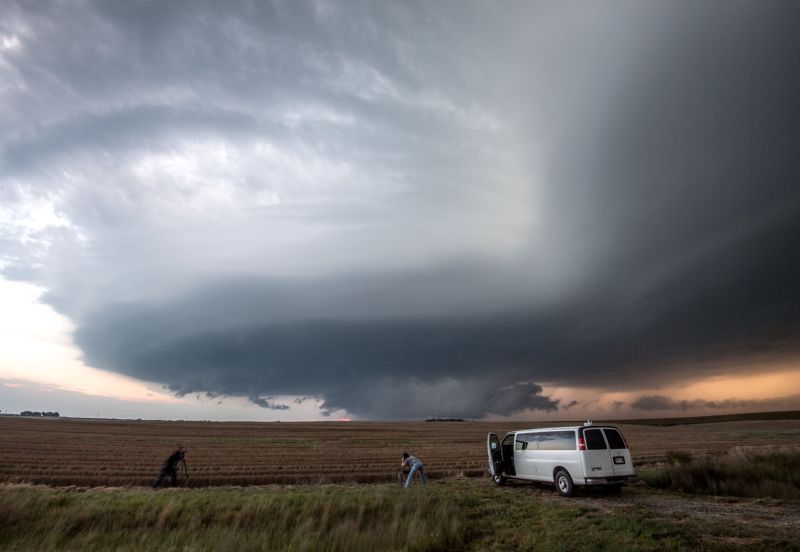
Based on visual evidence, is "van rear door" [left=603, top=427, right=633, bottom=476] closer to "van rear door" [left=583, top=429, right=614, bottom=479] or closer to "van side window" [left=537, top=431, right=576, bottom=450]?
"van rear door" [left=583, top=429, right=614, bottom=479]

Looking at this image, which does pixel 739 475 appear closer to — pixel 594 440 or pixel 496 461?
pixel 594 440

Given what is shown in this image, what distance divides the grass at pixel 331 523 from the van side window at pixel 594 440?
7.89 feet

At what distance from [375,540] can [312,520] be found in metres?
3.19

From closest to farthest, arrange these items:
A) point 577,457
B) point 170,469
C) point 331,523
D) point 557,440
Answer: point 331,523
point 577,457
point 557,440
point 170,469

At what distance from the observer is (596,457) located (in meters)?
17.8

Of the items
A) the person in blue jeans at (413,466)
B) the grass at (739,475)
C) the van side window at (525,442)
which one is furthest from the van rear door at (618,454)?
the person in blue jeans at (413,466)

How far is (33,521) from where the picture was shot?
1486 centimetres

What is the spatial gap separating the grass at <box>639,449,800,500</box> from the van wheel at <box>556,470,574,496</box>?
20.9 ft

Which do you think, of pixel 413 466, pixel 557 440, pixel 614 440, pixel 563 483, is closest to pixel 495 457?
pixel 413 466

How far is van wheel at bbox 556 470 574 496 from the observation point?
18359mm

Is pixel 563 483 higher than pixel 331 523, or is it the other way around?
pixel 563 483

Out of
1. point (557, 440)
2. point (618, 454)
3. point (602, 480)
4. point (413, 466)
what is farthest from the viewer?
point (413, 466)

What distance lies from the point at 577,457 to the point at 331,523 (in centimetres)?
989

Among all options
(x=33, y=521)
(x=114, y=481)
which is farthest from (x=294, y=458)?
(x=33, y=521)
